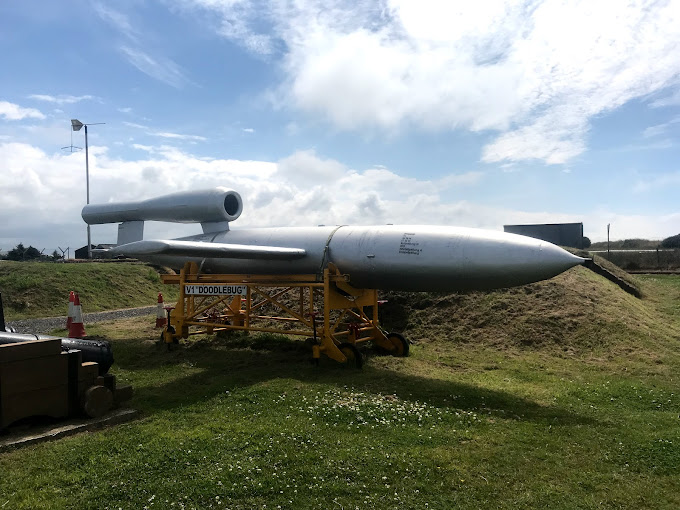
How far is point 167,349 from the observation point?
9328mm

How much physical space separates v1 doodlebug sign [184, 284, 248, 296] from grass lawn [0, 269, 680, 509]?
1115mm

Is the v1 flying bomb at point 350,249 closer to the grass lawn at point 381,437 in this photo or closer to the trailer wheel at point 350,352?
the trailer wheel at point 350,352

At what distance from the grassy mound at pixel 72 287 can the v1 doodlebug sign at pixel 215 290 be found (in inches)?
327

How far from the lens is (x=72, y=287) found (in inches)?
661

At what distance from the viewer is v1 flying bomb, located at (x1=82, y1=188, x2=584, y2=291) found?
6457mm

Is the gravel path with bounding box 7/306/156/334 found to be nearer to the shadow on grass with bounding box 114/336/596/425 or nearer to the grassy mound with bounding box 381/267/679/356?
the shadow on grass with bounding box 114/336/596/425

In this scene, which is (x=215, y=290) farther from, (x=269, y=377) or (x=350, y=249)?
(x=350, y=249)

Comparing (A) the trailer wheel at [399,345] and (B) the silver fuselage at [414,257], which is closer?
(B) the silver fuselage at [414,257]

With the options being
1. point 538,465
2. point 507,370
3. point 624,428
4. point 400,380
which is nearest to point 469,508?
point 538,465

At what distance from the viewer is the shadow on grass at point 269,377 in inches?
223

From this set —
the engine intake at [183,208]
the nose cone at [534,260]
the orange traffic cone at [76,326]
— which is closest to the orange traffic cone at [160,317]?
the orange traffic cone at [76,326]

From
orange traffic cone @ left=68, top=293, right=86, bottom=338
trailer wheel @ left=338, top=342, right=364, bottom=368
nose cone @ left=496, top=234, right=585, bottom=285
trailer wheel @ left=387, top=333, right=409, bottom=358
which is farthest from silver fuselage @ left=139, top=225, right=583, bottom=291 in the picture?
orange traffic cone @ left=68, top=293, right=86, bottom=338

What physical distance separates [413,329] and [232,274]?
400 cm

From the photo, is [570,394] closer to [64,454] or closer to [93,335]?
[64,454]
